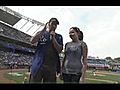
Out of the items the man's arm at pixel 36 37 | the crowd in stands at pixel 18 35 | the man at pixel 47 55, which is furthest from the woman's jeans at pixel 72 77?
the crowd in stands at pixel 18 35

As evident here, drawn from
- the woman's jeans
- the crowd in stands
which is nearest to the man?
the woman's jeans

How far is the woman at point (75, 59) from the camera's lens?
7.89 feet

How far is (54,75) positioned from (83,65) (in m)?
0.36

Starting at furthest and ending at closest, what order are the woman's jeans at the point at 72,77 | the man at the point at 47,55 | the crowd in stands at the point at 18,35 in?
the crowd in stands at the point at 18,35 → the woman's jeans at the point at 72,77 → the man at the point at 47,55

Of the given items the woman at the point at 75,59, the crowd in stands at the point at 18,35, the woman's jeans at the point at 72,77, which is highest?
the crowd in stands at the point at 18,35

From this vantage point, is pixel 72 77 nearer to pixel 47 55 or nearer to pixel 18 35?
pixel 47 55

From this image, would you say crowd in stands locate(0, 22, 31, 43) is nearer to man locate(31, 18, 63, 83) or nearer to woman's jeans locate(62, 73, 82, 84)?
man locate(31, 18, 63, 83)

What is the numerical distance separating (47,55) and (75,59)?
0.34 m

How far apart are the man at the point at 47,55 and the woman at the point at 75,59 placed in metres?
0.13

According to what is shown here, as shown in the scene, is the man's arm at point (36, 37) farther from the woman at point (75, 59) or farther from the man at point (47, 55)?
the woman at point (75, 59)

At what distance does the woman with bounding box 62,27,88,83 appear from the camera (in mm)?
2404
